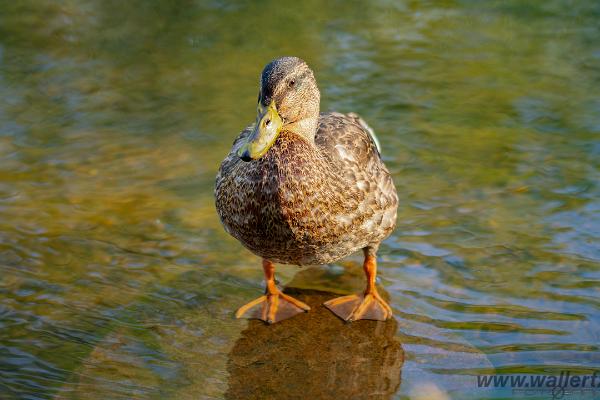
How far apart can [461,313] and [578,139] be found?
8.14 ft

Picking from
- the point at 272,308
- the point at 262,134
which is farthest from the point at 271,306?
the point at 262,134

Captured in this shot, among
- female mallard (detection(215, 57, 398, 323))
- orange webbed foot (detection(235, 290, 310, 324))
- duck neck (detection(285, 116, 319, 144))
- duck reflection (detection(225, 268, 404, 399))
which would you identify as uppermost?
duck neck (detection(285, 116, 319, 144))

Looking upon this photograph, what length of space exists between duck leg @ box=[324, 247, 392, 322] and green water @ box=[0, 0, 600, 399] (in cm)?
7

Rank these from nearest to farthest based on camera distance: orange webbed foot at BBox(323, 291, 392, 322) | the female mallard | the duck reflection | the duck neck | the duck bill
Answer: the duck bill < the duck reflection < the female mallard < the duck neck < orange webbed foot at BBox(323, 291, 392, 322)

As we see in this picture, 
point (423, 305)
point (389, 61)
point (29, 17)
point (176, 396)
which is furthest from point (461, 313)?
point (29, 17)

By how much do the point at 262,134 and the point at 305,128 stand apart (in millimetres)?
449

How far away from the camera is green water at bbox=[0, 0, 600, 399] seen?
4230 millimetres

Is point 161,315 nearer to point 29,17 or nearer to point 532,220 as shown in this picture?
point 532,220

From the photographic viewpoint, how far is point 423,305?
15.4 feet

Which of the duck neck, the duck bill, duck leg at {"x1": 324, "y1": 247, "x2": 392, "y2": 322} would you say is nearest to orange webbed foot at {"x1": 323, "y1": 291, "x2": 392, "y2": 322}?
duck leg at {"x1": 324, "y1": 247, "x2": 392, "y2": 322}

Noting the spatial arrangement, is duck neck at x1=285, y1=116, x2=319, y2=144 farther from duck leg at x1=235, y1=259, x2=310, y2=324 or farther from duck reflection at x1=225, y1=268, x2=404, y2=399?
duck reflection at x1=225, y1=268, x2=404, y2=399

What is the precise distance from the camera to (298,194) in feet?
13.7

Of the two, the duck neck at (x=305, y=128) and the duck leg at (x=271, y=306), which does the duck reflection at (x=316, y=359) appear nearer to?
the duck leg at (x=271, y=306)

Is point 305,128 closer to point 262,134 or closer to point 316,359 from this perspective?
point 262,134
